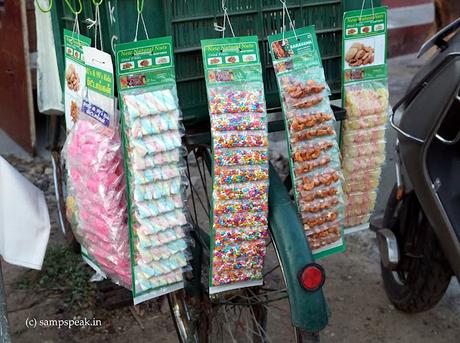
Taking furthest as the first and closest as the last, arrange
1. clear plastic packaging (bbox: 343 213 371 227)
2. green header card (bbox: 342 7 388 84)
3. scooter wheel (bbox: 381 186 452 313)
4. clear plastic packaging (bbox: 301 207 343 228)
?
scooter wheel (bbox: 381 186 452 313) < clear plastic packaging (bbox: 343 213 371 227) < green header card (bbox: 342 7 388 84) < clear plastic packaging (bbox: 301 207 343 228)

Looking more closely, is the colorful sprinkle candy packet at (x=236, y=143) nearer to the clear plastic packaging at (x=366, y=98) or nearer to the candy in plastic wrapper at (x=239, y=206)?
the candy in plastic wrapper at (x=239, y=206)

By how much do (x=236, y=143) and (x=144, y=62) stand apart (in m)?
0.36

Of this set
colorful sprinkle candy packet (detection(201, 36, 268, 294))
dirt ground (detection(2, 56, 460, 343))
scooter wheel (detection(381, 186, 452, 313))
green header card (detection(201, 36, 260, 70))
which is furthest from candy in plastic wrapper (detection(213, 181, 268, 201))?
dirt ground (detection(2, 56, 460, 343))

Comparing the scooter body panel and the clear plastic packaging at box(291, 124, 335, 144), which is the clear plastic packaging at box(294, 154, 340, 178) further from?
the scooter body panel

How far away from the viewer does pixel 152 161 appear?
1.91 metres

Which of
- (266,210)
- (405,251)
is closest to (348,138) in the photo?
(266,210)

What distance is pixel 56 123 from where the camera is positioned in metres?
3.33

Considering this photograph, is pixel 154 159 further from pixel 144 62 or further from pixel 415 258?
pixel 415 258

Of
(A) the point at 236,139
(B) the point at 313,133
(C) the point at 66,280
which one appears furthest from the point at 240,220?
(C) the point at 66,280

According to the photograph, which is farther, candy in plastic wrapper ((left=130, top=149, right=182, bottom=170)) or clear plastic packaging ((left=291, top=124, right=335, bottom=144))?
clear plastic packaging ((left=291, top=124, right=335, bottom=144))

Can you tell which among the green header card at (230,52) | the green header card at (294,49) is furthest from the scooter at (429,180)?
the green header card at (230,52)

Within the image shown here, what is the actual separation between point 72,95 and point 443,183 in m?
1.39

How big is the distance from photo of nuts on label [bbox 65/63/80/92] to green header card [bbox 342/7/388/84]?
91cm

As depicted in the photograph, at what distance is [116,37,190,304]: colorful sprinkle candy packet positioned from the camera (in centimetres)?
188
